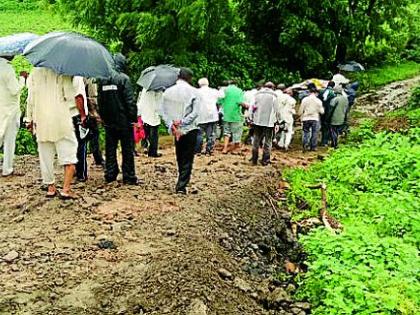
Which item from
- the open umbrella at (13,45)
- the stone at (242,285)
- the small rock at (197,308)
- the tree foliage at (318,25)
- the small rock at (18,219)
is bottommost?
the stone at (242,285)

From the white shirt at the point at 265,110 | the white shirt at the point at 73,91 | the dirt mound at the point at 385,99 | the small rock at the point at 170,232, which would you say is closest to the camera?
the small rock at the point at 170,232

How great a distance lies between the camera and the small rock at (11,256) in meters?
6.52

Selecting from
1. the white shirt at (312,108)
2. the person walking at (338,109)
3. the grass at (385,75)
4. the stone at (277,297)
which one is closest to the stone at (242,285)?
the stone at (277,297)

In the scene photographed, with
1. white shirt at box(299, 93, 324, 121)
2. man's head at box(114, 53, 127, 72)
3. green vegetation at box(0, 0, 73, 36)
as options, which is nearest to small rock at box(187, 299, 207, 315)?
man's head at box(114, 53, 127, 72)

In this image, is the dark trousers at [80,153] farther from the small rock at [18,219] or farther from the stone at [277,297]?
the stone at [277,297]

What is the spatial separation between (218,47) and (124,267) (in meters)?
16.6

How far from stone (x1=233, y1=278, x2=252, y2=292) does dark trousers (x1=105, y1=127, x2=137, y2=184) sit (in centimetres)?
271

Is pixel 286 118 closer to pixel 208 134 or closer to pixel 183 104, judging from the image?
pixel 208 134

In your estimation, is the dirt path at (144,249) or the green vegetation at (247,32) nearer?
the dirt path at (144,249)

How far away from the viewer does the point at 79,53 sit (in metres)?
7.89

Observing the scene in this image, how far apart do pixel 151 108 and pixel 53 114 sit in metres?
3.71

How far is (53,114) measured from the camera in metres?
7.96

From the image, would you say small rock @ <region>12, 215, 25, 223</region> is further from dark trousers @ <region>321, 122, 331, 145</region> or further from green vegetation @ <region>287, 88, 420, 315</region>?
dark trousers @ <region>321, 122, 331, 145</region>

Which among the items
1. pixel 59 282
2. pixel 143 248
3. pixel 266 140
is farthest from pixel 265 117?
pixel 59 282
